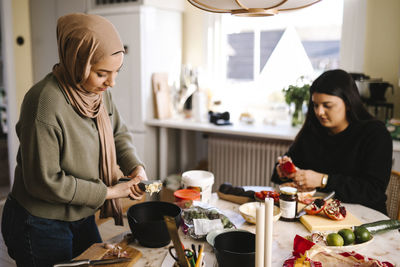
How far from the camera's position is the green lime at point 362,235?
3.97 ft

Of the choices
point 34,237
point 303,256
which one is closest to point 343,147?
point 303,256

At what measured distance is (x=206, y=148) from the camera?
150 inches

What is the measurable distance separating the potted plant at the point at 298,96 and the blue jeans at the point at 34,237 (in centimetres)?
204

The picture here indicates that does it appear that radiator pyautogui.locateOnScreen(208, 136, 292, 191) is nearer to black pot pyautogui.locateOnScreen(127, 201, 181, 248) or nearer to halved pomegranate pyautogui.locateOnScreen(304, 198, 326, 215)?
halved pomegranate pyautogui.locateOnScreen(304, 198, 326, 215)

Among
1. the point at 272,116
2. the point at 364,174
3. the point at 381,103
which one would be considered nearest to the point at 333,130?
the point at 364,174

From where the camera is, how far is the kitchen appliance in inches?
99.7

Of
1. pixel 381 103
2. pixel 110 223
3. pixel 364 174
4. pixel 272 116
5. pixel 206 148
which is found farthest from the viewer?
pixel 206 148

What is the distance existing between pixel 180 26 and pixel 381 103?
1952 mm

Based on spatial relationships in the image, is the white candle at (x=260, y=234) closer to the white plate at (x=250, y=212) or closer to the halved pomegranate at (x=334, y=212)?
the white plate at (x=250, y=212)

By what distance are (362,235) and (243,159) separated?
2091 millimetres

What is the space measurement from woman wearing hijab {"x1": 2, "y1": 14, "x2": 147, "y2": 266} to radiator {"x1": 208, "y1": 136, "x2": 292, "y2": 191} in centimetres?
193

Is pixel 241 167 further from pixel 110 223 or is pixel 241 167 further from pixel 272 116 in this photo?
pixel 110 223

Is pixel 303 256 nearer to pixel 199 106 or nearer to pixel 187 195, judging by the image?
pixel 187 195

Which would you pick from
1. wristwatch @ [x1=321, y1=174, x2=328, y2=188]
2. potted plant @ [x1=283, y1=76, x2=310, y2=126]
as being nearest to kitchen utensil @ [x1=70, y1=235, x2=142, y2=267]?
wristwatch @ [x1=321, y1=174, x2=328, y2=188]
